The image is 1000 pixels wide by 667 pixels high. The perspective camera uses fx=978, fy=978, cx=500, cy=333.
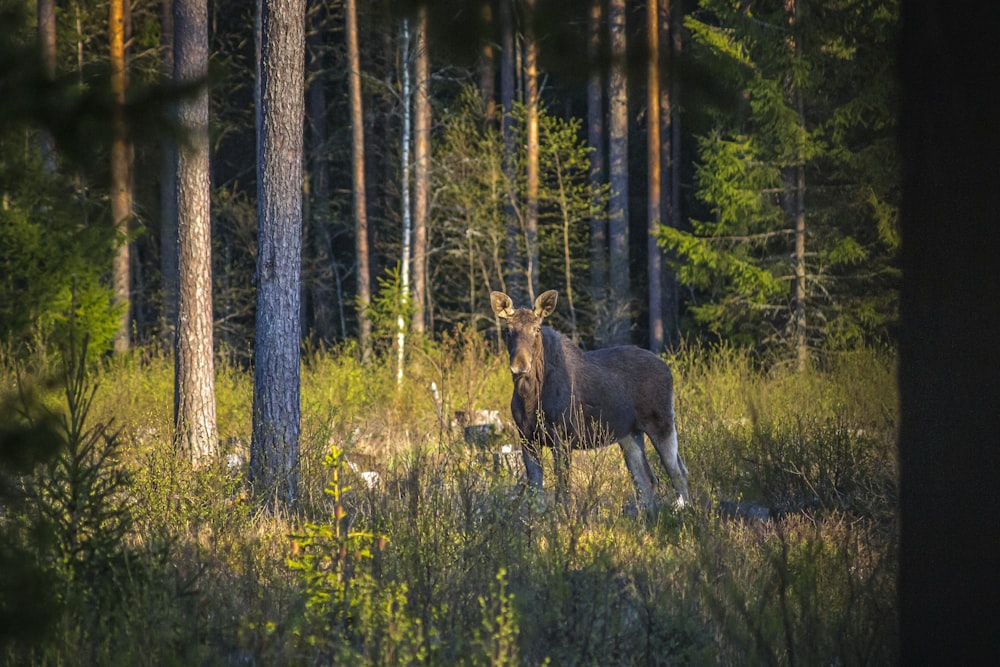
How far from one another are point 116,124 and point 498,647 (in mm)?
2788

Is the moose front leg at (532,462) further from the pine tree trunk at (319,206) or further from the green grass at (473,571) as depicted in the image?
the pine tree trunk at (319,206)

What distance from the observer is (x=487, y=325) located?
28.4m

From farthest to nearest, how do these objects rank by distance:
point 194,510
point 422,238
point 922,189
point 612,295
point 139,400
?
point 612,295 < point 422,238 < point 139,400 < point 194,510 < point 922,189

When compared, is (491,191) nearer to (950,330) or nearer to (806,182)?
(806,182)

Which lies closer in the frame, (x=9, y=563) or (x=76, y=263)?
(x=9, y=563)

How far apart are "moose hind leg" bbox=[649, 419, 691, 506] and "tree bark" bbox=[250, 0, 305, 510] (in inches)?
135

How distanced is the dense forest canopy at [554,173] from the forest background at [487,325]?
2cm

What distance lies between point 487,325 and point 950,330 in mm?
25206

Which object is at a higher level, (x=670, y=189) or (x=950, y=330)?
(x=670, y=189)

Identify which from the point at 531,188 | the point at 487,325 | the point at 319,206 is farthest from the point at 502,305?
the point at 319,206

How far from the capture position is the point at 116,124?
2.32 m

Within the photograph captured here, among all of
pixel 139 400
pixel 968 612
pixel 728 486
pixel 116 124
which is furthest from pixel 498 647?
pixel 139 400

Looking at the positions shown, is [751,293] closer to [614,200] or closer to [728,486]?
[614,200]

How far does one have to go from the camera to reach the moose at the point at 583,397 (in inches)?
337
